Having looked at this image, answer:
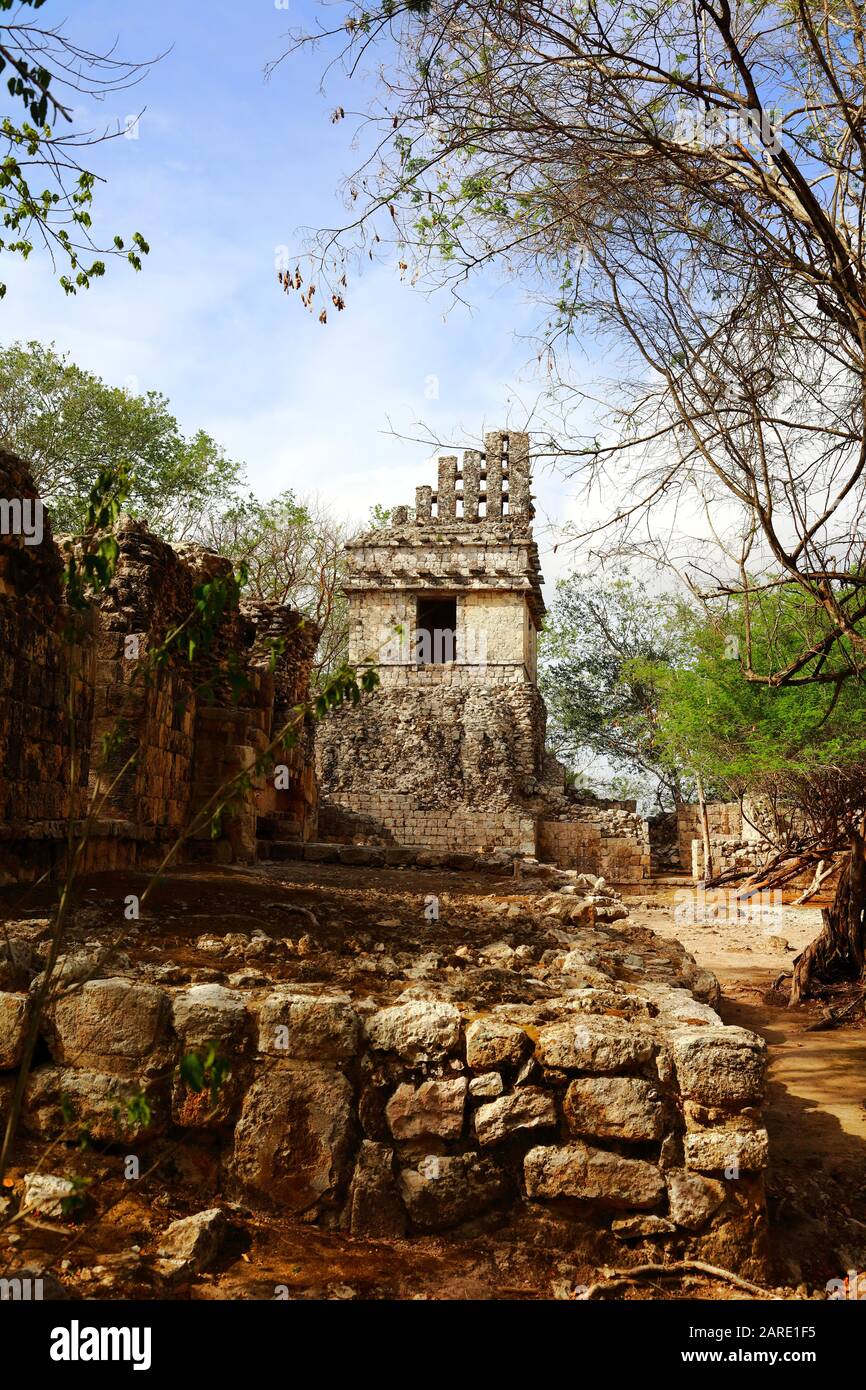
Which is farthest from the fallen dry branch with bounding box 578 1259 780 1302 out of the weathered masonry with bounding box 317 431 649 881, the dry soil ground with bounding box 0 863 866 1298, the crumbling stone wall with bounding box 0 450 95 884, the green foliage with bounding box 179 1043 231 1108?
the weathered masonry with bounding box 317 431 649 881

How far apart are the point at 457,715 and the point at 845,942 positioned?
57.4 ft

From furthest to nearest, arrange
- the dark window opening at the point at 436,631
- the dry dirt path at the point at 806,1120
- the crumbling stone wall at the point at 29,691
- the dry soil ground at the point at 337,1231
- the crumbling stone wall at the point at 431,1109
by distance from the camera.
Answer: the dark window opening at the point at 436,631 → the crumbling stone wall at the point at 29,691 → the dry dirt path at the point at 806,1120 → the crumbling stone wall at the point at 431,1109 → the dry soil ground at the point at 337,1231

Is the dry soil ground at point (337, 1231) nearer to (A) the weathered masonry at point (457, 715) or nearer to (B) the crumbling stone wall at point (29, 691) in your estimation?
(B) the crumbling stone wall at point (29, 691)

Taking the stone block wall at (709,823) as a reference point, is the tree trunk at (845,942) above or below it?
below

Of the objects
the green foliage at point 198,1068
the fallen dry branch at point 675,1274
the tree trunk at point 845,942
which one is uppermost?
the green foliage at point 198,1068

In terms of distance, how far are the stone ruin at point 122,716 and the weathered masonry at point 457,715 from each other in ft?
35.9

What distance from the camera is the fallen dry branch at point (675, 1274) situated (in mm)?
3695

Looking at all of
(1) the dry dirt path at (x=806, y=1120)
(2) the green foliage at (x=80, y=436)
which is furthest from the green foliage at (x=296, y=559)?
(1) the dry dirt path at (x=806, y=1120)

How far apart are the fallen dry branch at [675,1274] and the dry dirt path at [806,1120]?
31 cm

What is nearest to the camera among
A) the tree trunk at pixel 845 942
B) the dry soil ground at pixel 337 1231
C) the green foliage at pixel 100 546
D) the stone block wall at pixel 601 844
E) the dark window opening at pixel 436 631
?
the green foliage at pixel 100 546

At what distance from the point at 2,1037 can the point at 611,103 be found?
571 cm

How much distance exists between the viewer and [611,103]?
6.04 metres

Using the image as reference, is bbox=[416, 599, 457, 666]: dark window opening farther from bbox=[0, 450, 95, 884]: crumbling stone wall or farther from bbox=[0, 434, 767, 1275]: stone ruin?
bbox=[0, 450, 95, 884]: crumbling stone wall

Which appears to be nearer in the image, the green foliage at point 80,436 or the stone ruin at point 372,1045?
the stone ruin at point 372,1045
